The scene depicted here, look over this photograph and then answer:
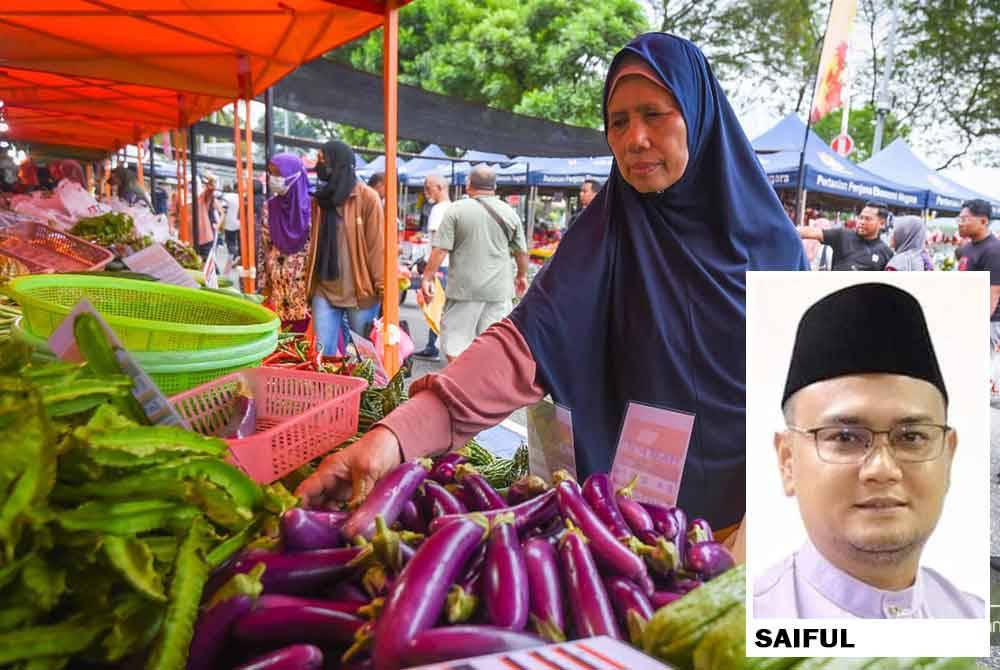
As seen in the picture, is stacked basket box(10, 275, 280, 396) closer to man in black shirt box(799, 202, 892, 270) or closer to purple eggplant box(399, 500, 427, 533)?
purple eggplant box(399, 500, 427, 533)

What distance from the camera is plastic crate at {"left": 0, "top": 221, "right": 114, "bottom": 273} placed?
3.34m

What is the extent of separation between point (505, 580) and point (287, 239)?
199 inches

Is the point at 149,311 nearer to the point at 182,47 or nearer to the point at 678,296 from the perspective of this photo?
the point at 678,296

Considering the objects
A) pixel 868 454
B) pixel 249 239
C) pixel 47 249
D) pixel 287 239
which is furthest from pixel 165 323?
pixel 249 239

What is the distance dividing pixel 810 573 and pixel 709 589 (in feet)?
0.49

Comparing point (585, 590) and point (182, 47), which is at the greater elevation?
point (182, 47)

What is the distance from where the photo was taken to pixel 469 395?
4.89 feet

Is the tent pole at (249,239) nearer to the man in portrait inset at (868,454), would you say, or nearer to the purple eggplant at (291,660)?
the purple eggplant at (291,660)

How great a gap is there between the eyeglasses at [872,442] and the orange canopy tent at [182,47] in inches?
132

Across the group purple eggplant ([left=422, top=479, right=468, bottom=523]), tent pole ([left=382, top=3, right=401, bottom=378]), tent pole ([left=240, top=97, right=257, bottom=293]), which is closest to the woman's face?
purple eggplant ([left=422, top=479, right=468, bottom=523])

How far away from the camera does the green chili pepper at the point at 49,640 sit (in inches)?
30.8

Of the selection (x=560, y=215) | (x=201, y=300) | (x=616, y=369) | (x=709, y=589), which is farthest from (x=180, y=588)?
(x=560, y=215)

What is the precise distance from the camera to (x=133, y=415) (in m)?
1.10

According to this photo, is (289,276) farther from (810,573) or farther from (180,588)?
(810,573)
